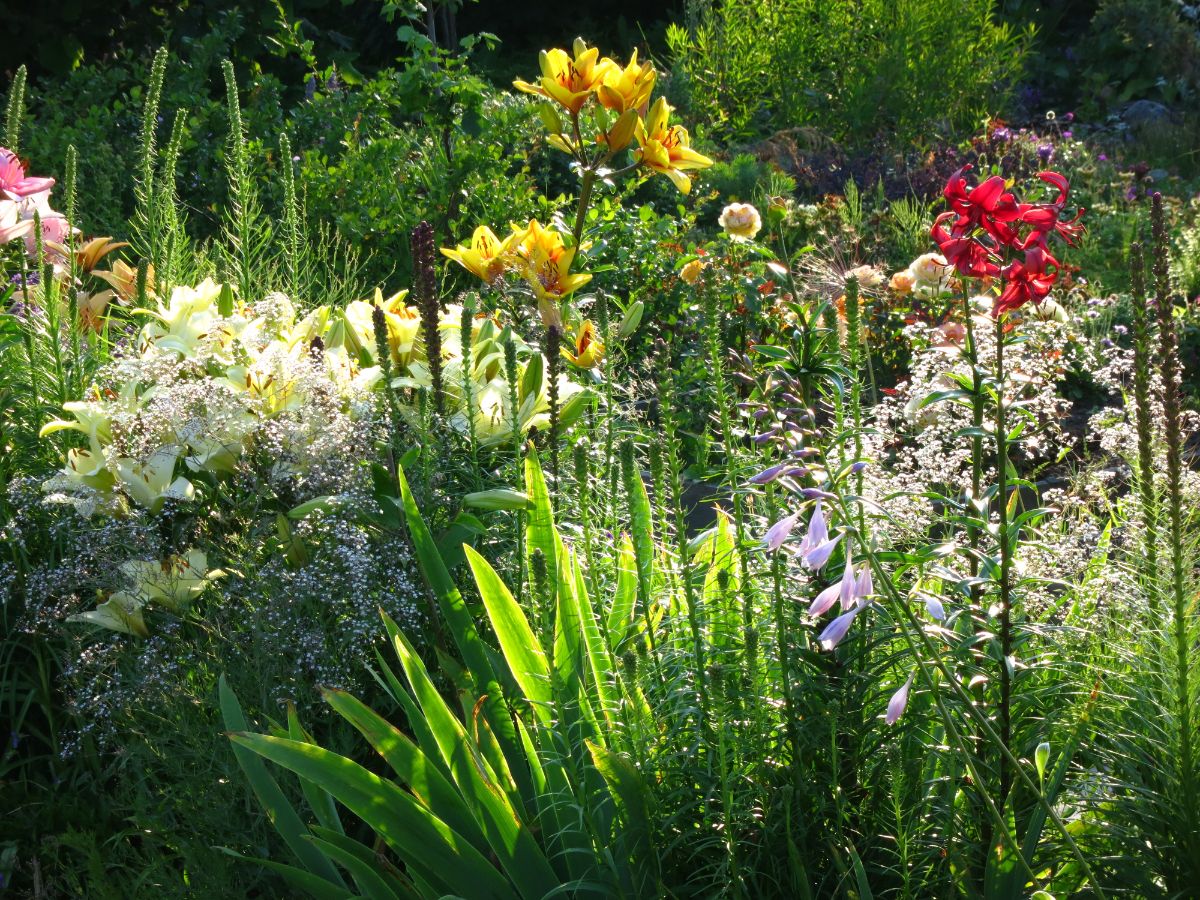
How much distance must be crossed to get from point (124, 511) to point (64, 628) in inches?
11.1

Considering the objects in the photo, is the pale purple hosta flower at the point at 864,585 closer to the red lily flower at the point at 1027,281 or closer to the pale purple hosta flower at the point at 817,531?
the pale purple hosta flower at the point at 817,531

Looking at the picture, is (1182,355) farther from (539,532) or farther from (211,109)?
(211,109)

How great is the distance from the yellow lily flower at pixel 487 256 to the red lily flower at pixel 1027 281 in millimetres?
1623

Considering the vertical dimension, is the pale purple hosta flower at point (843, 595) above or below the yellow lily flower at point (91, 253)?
below

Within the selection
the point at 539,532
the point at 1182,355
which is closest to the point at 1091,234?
the point at 1182,355

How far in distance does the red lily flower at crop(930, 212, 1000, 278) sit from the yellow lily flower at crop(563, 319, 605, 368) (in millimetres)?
1196

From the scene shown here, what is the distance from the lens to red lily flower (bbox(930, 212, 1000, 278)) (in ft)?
5.87

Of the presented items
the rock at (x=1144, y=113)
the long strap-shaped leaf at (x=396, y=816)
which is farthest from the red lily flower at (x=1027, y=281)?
the rock at (x=1144, y=113)

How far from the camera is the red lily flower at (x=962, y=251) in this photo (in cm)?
179

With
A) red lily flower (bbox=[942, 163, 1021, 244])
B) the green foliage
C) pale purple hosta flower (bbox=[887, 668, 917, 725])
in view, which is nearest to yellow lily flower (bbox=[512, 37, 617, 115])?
red lily flower (bbox=[942, 163, 1021, 244])

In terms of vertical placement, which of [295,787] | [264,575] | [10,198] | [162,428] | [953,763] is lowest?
[295,787]

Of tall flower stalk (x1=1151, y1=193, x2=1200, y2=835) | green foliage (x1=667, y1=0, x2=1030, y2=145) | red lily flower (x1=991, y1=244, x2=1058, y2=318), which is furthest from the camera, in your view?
green foliage (x1=667, y1=0, x2=1030, y2=145)

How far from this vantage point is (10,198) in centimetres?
325

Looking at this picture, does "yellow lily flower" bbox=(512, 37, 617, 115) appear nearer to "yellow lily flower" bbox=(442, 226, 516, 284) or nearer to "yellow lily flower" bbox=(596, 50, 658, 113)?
"yellow lily flower" bbox=(596, 50, 658, 113)
